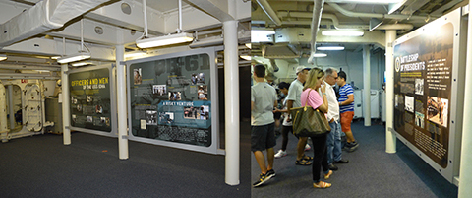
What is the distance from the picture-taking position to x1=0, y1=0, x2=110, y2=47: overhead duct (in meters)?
2.02

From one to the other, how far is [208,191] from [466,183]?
247cm

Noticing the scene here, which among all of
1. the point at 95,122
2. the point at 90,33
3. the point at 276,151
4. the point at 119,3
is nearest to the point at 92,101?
the point at 95,122

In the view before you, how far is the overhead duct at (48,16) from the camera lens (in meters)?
2.02

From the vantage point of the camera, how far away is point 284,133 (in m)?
0.96

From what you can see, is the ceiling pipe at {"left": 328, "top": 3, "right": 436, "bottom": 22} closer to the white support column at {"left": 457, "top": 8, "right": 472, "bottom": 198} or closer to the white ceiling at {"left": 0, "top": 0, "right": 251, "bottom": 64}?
the white support column at {"left": 457, "top": 8, "right": 472, "bottom": 198}

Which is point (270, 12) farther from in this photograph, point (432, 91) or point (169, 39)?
point (169, 39)

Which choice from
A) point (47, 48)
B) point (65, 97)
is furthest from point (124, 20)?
point (65, 97)

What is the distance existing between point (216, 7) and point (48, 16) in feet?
5.10

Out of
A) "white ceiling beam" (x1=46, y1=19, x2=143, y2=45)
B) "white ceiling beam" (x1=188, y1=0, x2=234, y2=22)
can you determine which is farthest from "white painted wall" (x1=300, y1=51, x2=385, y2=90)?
"white ceiling beam" (x1=46, y1=19, x2=143, y2=45)

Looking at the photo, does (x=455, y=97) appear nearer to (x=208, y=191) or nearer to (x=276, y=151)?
(x=276, y=151)

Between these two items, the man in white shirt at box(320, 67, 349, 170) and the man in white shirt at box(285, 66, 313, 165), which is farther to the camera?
the man in white shirt at box(320, 67, 349, 170)

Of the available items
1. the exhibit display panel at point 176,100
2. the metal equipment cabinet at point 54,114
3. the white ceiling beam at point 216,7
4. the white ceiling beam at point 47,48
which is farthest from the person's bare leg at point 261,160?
the metal equipment cabinet at point 54,114

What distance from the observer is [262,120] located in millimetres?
817

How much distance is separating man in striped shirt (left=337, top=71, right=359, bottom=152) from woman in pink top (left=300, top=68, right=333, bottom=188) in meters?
0.08
